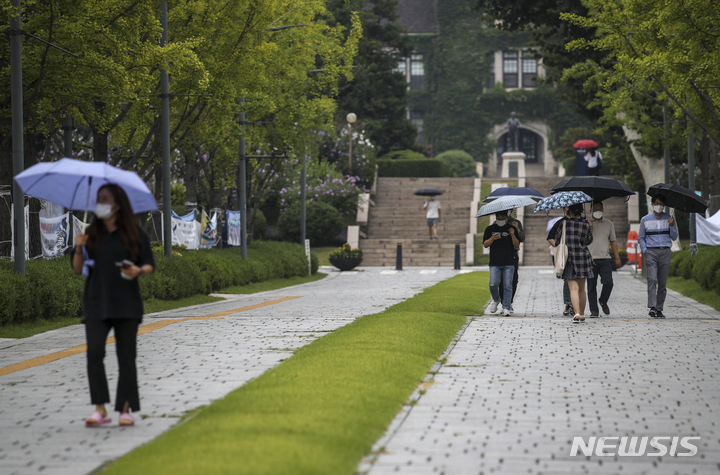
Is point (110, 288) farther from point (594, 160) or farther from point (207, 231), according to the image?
point (594, 160)

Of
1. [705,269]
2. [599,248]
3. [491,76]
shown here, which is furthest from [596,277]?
[491,76]

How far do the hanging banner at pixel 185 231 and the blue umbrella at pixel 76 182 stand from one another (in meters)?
15.5

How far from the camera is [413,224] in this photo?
4359 centimetres

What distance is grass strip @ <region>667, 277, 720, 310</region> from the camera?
17078 mm

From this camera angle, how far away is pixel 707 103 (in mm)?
17734

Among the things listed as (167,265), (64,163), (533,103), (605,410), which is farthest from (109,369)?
(533,103)

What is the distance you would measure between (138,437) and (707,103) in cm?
1505

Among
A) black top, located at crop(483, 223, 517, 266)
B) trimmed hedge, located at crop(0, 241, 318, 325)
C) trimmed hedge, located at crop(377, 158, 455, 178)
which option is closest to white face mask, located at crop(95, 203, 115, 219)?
trimmed hedge, located at crop(0, 241, 318, 325)

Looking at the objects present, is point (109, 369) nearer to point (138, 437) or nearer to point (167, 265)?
point (138, 437)

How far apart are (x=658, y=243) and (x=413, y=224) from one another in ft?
97.5

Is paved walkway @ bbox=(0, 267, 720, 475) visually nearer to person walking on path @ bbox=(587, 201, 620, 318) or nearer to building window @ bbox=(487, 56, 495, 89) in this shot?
person walking on path @ bbox=(587, 201, 620, 318)

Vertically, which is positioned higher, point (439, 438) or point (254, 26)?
point (254, 26)

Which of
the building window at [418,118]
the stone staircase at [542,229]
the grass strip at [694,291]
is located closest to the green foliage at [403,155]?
the stone staircase at [542,229]

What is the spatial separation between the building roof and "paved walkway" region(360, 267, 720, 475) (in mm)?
58409
